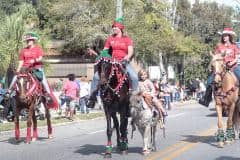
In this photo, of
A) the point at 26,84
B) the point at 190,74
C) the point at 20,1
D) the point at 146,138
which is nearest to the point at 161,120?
the point at 146,138

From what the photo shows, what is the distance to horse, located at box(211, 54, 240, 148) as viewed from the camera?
44.4ft

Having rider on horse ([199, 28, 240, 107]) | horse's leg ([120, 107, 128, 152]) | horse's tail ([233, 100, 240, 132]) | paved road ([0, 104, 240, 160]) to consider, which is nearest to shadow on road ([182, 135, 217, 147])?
paved road ([0, 104, 240, 160])

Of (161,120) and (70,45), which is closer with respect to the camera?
(161,120)

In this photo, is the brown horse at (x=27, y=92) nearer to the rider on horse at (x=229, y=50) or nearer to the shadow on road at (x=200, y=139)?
the shadow on road at (x=200, y=139)

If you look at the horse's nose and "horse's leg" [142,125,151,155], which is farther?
the horse's nose

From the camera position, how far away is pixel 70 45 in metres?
46.1

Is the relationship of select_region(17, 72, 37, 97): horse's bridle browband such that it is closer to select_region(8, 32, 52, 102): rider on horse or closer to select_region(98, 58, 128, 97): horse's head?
select_region(8, 32, 52, 102): rider on horse

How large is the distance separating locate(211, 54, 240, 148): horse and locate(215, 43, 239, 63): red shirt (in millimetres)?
222

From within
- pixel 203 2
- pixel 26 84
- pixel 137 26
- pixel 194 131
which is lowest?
pixel 194 131

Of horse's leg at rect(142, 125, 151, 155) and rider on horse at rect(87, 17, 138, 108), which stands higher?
rider on horse at rect(87, 17, 138, 108)

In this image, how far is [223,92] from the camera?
45.2ft

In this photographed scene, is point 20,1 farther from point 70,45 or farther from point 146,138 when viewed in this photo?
point 146,138

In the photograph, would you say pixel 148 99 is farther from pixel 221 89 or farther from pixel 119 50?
pixel 221 89

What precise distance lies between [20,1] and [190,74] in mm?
18524
